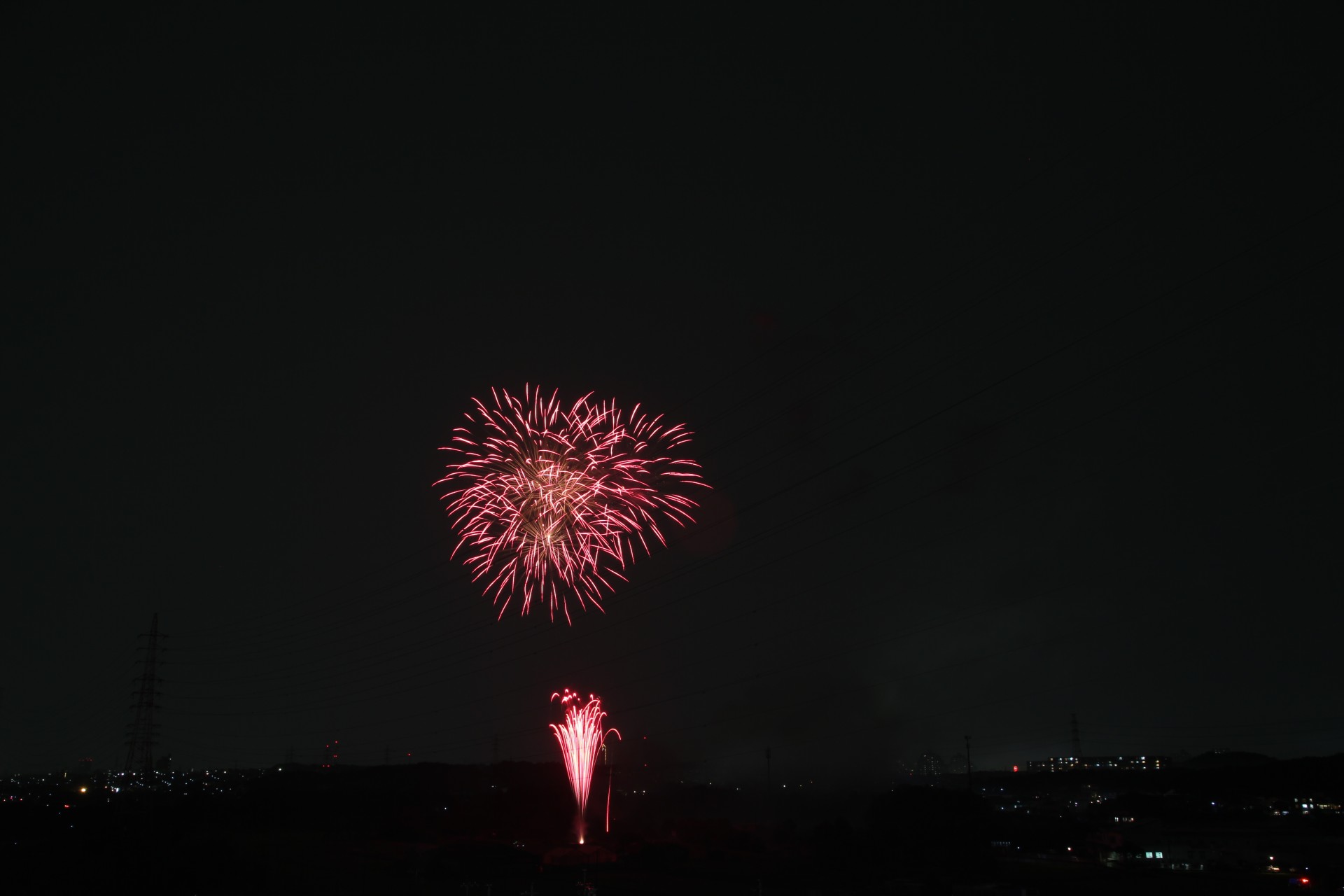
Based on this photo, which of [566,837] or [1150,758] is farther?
[1150,758]

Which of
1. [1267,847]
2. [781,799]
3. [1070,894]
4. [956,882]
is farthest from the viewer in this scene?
[781,799]

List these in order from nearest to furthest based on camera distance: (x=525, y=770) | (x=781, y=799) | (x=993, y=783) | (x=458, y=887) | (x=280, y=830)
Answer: (x=458, y=887) → (x=280, y=830) → (x=525, y=770) → (x=781, y=799) → (x=993, y=783)

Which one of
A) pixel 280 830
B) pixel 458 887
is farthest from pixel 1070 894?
pixel 280 830

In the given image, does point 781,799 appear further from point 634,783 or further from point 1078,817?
point 1078,817

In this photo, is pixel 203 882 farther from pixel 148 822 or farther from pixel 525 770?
pixel 525 770

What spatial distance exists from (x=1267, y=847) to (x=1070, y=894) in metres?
24.1

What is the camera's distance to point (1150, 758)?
192 metres

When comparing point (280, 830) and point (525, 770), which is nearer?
point (280, 830)

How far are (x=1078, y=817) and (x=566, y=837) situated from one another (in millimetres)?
42484

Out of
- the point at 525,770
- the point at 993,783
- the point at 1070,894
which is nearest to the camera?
the point at 1070,894

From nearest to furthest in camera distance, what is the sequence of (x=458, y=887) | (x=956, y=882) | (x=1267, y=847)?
(x=956, y=882) → (x=458, y=887) → (x=1267, y=847)

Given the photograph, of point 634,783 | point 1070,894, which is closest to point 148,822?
point 1070,894

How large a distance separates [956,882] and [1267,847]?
24879 mm

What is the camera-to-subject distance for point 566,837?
82.5 m
